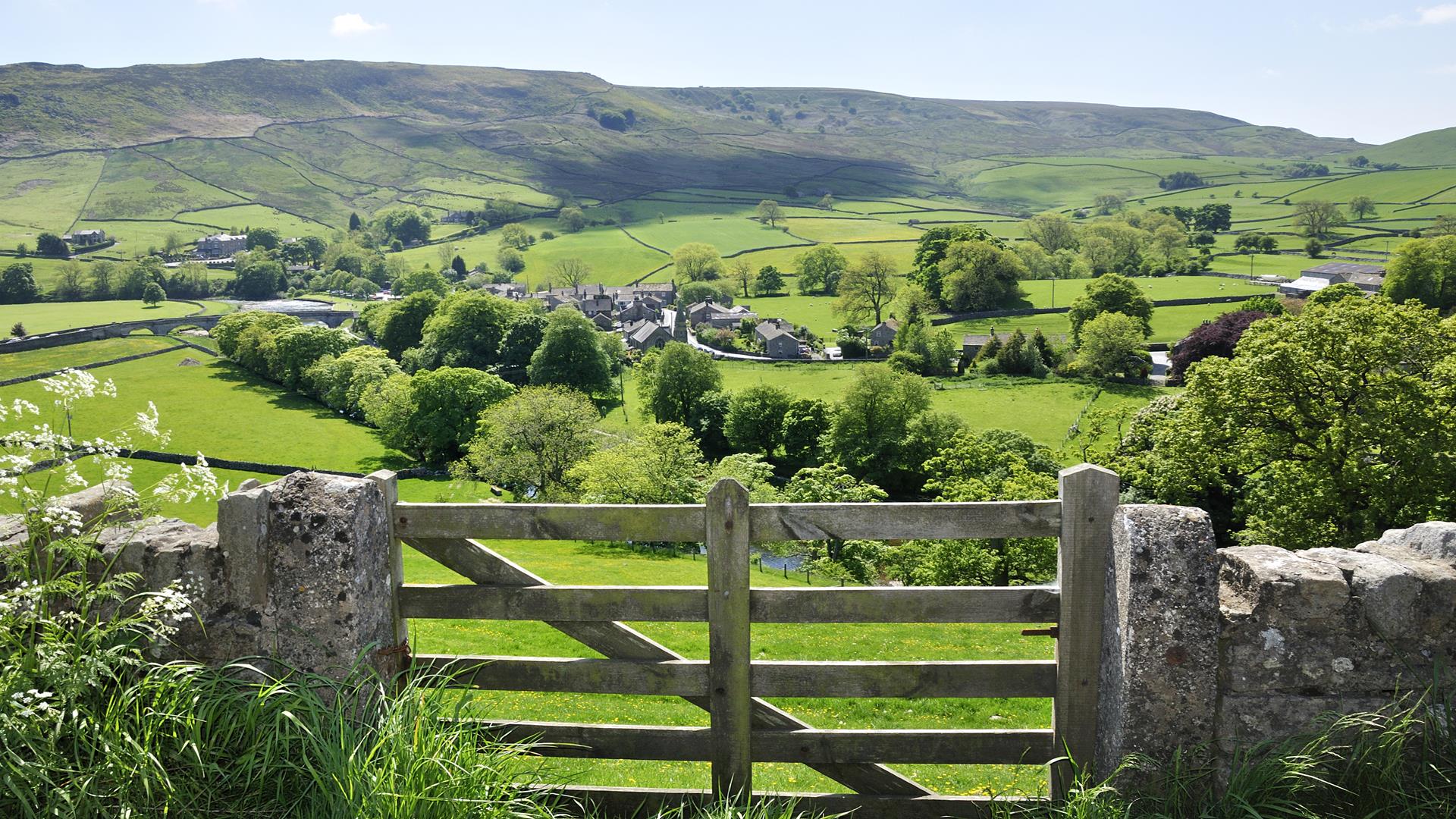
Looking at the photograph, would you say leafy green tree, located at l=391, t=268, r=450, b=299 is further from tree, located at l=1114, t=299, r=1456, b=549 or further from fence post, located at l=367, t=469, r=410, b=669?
fence post, located at l=367, t=469, r=410, b=669

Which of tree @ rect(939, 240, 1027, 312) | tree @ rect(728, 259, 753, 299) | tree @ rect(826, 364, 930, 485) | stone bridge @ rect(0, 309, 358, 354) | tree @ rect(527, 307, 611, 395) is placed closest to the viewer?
tree @ rect(826, 364, 930, 485)

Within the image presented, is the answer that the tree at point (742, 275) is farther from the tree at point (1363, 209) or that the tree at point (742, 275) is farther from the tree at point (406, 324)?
the tree at point (1363, 209)

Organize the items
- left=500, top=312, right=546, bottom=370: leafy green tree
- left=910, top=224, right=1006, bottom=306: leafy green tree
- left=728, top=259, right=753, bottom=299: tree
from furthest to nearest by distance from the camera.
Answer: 1. left=728, top=259, right=753, bottom=299: tree
2. left=910, top=224, right=1006, bottom=306: leafy green tree
3. left=500, top=312, right=546, bottom=370: leafy green tree

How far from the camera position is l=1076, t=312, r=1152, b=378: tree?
84750 millimetres

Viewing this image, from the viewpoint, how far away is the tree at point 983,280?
122 meters

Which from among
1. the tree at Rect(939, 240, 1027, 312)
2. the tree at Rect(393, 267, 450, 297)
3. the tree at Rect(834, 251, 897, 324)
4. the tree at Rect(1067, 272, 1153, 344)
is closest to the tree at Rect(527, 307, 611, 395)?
the tree at Rect(834, 251, 897, 324)

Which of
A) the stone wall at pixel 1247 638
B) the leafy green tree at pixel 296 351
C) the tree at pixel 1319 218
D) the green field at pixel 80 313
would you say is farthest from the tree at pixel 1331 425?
the tree at pixel 1319 218

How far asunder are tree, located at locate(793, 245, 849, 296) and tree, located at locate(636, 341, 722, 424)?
240ft

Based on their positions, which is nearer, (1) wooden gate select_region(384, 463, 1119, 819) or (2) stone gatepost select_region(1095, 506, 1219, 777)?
(2) stone gatepost select_region(1095, 506, 1219, 777)

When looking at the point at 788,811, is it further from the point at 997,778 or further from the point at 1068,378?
the point at 1068,378

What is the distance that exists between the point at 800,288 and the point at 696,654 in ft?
468

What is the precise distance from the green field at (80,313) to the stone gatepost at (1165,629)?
139m

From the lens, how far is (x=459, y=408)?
243 feet

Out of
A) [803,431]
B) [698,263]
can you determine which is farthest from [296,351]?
[698,263]
